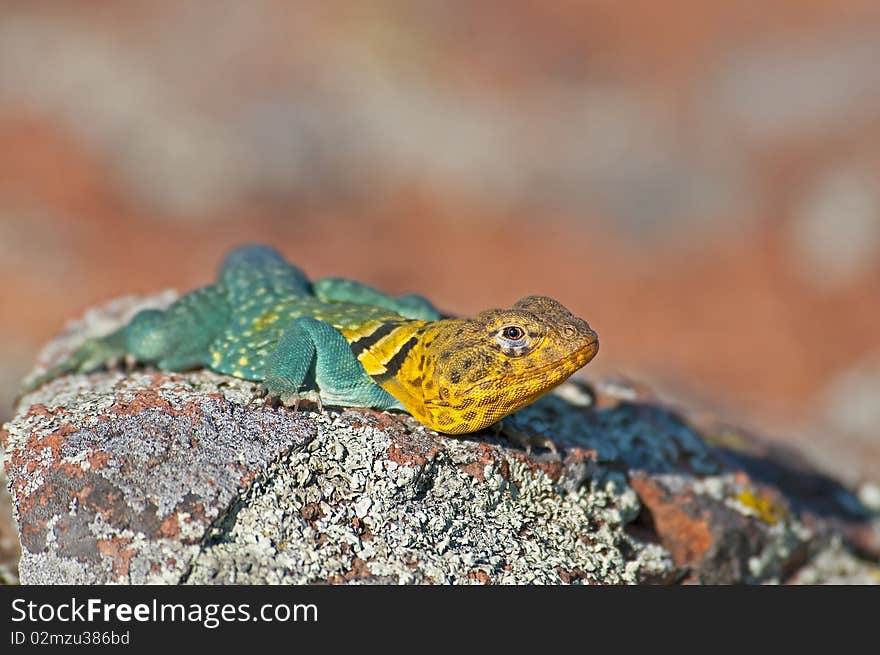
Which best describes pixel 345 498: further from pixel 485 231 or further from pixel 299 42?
pixel 299 42

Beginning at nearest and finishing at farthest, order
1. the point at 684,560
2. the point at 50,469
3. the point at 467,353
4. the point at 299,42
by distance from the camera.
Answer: the point at 50,469
the point at 467,353
the point at 684,560
the point at 299,42

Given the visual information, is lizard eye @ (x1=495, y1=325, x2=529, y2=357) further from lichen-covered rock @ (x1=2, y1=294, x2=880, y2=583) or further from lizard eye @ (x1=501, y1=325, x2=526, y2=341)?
lichen-covered rock @ (x1=2, y1=294, x2=880, y2=583)

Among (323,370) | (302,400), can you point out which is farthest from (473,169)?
(302,400)

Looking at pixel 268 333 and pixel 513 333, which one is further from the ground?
pixel 268 333

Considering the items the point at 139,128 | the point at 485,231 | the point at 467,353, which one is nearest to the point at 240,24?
the point at 139,128

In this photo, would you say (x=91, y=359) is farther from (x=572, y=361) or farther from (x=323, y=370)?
(x=572, y=361)

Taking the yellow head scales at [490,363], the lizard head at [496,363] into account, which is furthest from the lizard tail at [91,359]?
the lizard head at [496,363]

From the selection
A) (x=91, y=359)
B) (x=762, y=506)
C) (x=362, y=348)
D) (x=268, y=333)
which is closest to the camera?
(x=362, y=348)
